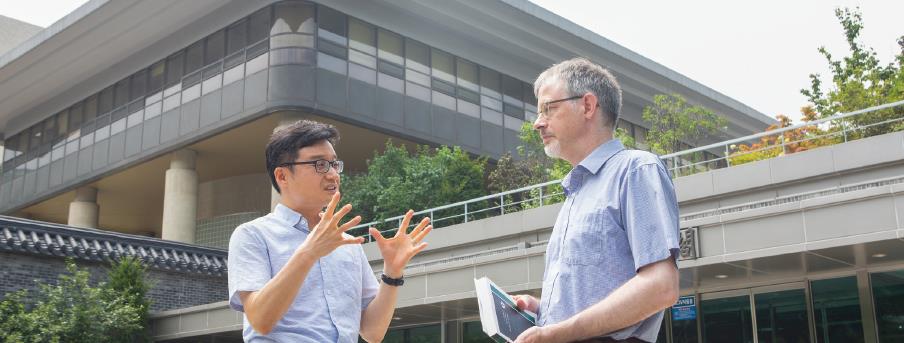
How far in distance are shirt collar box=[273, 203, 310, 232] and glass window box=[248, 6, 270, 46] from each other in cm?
2367

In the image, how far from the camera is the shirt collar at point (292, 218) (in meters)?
3.81

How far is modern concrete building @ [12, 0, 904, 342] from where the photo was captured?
45.3ft

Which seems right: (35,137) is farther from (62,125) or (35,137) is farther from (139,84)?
(139,84)

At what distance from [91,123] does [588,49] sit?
57.8 ft

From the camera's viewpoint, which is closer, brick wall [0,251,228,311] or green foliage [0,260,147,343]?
green foliage [0,260,147,343]

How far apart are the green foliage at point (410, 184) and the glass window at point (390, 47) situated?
3106 millimetres

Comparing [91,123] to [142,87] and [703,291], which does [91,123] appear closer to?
[142,87]

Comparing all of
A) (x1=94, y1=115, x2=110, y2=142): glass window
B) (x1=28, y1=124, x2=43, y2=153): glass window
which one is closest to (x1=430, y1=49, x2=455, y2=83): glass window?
(x1=94, y1=115, x2=110, y2=142): glass window

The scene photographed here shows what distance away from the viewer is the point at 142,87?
100 ft

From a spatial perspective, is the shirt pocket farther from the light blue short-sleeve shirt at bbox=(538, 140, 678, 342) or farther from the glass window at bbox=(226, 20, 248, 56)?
the glass window at bbox=(226, 20, 248, 56)

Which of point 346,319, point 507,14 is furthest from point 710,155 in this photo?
point 346,319

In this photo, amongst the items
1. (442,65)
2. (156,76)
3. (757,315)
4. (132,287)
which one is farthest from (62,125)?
(757,315)

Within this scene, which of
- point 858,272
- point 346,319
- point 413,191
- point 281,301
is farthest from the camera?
point 413,191

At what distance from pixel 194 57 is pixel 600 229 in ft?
90.2
